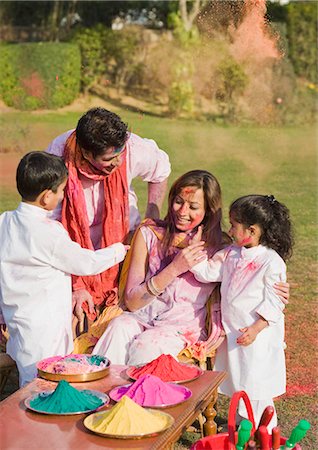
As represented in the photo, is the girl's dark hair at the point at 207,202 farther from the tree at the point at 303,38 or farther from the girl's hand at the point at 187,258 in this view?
the tree at the point at 303,38

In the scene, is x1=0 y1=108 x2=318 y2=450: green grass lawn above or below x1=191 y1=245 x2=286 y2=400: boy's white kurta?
below

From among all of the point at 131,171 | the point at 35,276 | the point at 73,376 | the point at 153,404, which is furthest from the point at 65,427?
the point at 131,171

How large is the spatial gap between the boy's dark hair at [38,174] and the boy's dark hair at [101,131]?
313mm

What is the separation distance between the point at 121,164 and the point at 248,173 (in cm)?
976

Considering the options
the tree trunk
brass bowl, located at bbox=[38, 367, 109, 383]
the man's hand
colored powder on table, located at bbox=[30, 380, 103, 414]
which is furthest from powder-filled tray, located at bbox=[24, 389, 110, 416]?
the tree trunk

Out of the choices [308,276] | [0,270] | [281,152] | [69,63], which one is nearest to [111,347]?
[0,270]

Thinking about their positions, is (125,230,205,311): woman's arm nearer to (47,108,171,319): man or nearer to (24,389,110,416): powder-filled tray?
(47,108,171,319): man

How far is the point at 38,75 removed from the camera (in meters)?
20.2

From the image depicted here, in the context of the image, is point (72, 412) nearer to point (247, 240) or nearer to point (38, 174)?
point (38, 174)

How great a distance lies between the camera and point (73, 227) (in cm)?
428

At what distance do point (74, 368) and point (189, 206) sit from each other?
3.63ft

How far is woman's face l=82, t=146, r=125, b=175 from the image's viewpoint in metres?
4.04

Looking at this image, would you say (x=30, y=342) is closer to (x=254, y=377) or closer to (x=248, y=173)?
(x=254, y=377)

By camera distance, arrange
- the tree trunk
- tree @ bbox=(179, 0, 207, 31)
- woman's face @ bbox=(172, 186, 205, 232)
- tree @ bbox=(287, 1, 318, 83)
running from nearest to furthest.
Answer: woman's face @ bbox=(172, 186, 205, 232), tree @ bbox=(287, 1, 318, 83), tree @ bbox=(179, 0, 207, 31), the tree trunk
